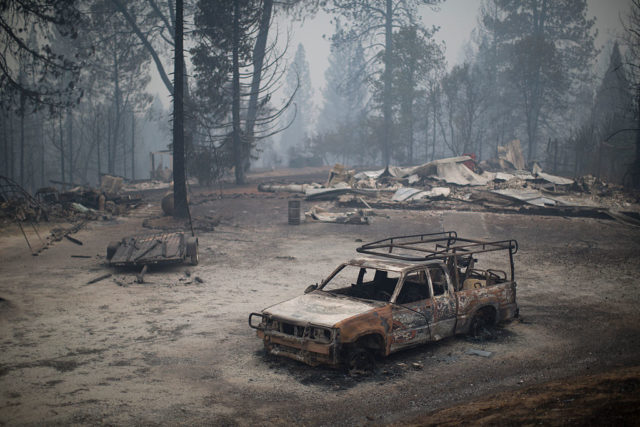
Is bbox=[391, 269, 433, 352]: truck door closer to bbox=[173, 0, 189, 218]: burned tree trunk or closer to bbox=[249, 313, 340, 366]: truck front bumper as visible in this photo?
bbox=[249, 313, 340, 366]: truck front bumper

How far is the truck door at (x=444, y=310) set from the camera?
7566 millimetres

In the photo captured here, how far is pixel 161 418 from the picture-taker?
219 inches

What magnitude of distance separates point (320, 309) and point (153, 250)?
779cm

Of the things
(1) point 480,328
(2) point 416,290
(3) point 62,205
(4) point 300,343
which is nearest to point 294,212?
(3) point 62,205

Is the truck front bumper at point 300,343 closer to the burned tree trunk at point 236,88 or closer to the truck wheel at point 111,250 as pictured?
the truck wheel at point 111,250

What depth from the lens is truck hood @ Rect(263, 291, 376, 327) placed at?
265 inches

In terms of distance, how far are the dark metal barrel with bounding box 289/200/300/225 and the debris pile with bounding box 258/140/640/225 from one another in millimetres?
1381

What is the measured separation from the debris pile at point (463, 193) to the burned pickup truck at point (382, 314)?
1287 cm

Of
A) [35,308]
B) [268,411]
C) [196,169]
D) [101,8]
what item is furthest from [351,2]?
[268,411]

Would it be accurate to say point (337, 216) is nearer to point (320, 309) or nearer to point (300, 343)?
point (320, 309)

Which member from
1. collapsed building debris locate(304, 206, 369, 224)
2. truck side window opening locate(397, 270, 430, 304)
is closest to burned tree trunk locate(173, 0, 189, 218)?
collapsed building debris locate(304, 206, 369, 224)

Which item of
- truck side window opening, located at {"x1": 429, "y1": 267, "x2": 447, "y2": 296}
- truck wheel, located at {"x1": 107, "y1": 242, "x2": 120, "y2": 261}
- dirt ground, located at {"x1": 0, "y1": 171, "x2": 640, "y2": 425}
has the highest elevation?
truck side window opening, located at {"x1": 429, "y1": 267, "x2": 447, "y2": 296}

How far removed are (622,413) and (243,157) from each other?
1286 inches

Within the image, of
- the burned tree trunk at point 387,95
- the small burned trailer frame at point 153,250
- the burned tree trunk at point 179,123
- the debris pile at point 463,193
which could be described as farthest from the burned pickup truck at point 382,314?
the burned tree trunk at point 387,95
